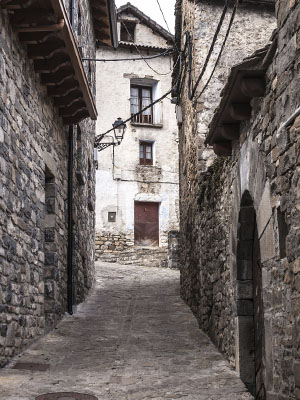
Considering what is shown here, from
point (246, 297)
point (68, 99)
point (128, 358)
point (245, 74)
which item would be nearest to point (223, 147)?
point (246, 297)

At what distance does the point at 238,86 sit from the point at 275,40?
0.62 metres

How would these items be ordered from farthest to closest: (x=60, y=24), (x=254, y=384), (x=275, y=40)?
(x=60, y=24), (x=254, y=384), (x=275, y=40)

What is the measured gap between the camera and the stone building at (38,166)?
228 inches

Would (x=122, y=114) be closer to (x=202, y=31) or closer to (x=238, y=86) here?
(x=202, y=31)

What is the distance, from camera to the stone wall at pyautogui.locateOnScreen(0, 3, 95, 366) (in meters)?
5.71

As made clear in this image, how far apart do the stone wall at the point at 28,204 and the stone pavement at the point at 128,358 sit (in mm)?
347

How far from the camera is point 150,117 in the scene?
69.5 ft

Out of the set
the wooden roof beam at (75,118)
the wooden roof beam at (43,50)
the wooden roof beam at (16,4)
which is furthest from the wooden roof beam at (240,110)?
the wooden roof beam at (75,118)

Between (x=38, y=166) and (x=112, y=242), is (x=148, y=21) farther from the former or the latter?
(x=38, y=166)

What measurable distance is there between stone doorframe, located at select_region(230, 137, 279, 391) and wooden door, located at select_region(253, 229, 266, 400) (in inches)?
2.9

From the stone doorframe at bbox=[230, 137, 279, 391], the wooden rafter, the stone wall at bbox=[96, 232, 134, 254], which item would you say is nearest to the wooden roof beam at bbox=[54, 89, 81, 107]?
the wooden rafter

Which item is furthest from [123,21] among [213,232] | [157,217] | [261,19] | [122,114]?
[213,232]

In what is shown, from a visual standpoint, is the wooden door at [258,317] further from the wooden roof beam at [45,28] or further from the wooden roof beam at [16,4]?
the wooden roof beam at [16,4]

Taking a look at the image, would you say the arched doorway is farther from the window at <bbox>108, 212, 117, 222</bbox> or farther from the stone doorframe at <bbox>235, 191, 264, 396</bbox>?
the window at <bbox>108, 212, 117, 222</bbox>
